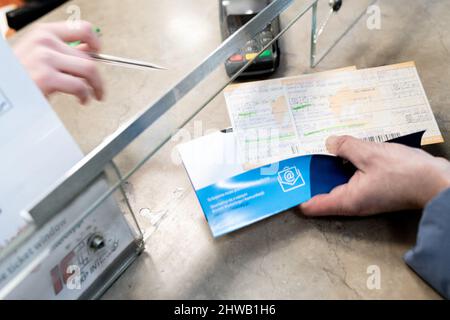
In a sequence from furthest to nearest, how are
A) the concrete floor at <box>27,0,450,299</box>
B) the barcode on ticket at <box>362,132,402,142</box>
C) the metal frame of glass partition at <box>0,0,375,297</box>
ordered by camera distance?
the barcode on ticket at <box>362,132,402,142</box> → the concrete floor at <box>27,0,450,299</box> → the metal frame of glass partition at <box>0,0,375,297</box>

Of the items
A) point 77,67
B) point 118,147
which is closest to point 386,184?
point 118,147

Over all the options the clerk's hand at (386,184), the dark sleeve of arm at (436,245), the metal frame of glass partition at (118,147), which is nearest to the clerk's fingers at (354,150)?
the clerk's hand at (386,184)

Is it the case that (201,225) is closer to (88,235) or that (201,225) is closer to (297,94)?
(88,235)

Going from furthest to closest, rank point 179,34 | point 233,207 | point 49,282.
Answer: point 179,34
point 233,207
point 49,282

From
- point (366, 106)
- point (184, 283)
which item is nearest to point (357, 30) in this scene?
point (366, 106)

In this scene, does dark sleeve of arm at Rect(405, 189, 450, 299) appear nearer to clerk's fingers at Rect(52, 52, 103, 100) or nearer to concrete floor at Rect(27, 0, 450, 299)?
concrete floor at Rect(27, 0, 450, 299)

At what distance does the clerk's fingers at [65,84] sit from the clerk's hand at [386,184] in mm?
352

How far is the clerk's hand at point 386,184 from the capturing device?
0.49 metres

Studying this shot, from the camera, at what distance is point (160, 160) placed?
61cm

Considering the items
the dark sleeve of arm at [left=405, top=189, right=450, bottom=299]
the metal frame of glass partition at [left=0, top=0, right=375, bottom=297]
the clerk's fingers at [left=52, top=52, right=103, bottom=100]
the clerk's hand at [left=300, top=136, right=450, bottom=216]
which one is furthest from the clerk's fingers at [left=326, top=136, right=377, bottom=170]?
the clerk's fingers at [left=52, top=52, right=103, bottom=100]

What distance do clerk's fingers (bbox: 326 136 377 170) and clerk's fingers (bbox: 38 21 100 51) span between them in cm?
43

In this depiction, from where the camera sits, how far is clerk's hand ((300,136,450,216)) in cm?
49

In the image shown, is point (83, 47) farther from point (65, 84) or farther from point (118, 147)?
point (118, 147)
